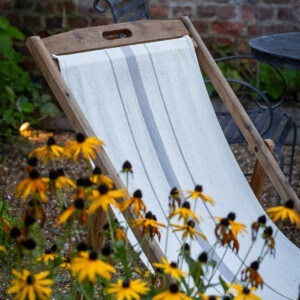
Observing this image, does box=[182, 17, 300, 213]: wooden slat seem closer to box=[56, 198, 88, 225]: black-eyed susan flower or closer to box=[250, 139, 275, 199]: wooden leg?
box=[250, 139, 275, 199]: wooden leg

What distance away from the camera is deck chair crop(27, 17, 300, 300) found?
263 centimetres

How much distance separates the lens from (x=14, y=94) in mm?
4750

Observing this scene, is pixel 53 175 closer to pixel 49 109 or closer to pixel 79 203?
pixel 79 203

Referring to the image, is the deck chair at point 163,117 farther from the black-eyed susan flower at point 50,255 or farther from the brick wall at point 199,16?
the brick wall at point 199,16

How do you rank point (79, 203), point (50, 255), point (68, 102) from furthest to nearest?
point (68, 102)
point (50, 255)
point (79, 203)

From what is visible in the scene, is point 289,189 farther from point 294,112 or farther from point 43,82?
point 43,82

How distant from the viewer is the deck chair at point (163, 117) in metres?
2.63

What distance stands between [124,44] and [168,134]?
0.36 metres

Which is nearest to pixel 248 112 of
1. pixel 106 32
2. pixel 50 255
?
pixel 106 32

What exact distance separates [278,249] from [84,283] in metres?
1.23

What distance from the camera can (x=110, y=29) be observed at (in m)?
2.87

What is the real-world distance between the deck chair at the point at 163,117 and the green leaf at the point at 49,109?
2.09 metres

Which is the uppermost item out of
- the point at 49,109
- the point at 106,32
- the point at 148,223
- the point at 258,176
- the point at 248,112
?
the point at 106,32

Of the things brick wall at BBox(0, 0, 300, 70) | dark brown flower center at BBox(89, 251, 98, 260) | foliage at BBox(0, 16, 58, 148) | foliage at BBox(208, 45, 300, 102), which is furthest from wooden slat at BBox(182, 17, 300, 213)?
brick wall at BBox(0, 0, 300, 70)
